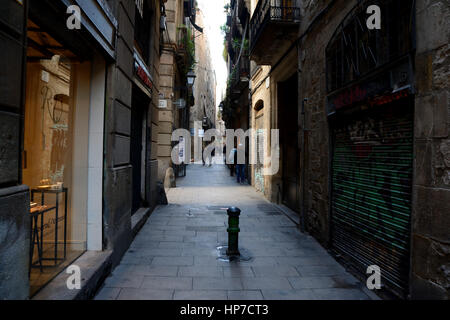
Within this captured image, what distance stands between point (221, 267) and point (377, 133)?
2956 millimetres

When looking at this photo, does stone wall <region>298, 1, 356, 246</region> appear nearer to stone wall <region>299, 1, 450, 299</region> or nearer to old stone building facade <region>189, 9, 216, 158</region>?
stone wall <region>299, 1, 450, 299</region>

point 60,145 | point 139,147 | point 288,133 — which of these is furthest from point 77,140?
point 288,133

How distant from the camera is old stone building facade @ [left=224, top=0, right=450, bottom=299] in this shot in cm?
Answer: 278

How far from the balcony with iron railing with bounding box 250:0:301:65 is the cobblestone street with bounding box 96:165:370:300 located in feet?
15.9

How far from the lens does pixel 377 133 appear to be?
12.7 ft

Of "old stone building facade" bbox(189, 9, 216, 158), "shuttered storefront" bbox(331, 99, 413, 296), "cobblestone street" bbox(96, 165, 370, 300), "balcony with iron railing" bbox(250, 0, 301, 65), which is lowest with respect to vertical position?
"cobblestone street" bbox(96, 165, 370, 300)

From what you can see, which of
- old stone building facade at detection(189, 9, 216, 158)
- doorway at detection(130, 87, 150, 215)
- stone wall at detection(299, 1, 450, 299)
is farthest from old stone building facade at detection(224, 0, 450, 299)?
old stone building facade at detection(189, 9, 216, 158)

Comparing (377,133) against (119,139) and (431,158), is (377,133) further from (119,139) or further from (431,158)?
(119,139)

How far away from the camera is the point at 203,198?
10.5 m

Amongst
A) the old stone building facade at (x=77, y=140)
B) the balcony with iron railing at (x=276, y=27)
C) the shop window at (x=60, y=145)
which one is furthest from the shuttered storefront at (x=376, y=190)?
the shop window at (x=60, y=145)

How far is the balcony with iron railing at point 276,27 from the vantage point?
6859 mm

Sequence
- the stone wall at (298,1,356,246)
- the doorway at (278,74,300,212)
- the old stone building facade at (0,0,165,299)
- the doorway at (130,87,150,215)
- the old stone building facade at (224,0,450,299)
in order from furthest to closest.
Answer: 1. the doorway at (278,74,300,212)
2. the doorway at (130,87,150,215)
3. the stone wall at (298,1,356,246)
4. the old stone building facade at (0,0,165,299)
5. the old stone building facade at (224,0,450,299)
